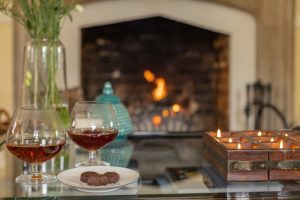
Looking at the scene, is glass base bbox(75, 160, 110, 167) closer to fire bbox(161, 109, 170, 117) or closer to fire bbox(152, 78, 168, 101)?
fire bbox(161, 109, 170, 117)

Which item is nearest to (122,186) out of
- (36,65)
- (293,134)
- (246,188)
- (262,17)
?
(246,188)

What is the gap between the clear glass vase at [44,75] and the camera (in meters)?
1.39

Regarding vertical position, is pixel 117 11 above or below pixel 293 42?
above

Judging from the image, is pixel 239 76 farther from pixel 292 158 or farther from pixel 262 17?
pixel 292 158

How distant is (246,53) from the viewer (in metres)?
3.95

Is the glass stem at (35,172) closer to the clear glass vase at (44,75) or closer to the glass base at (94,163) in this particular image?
the glass base at (94,163)

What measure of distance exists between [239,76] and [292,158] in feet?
9.98

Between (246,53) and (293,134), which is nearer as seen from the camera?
(293,134)

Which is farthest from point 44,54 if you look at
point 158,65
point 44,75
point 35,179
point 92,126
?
point 158,65

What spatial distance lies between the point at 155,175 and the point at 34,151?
0.28 meters

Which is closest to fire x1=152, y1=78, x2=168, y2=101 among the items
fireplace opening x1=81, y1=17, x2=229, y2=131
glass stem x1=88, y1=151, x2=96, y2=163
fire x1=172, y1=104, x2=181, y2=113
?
fireplace opening x1=81, y1=17, x2=229, y2=131

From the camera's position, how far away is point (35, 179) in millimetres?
1007

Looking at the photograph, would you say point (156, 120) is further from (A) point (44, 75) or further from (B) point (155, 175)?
(B) point (155, 175)

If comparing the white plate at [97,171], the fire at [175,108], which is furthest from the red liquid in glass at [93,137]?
the fire at [175,108]
